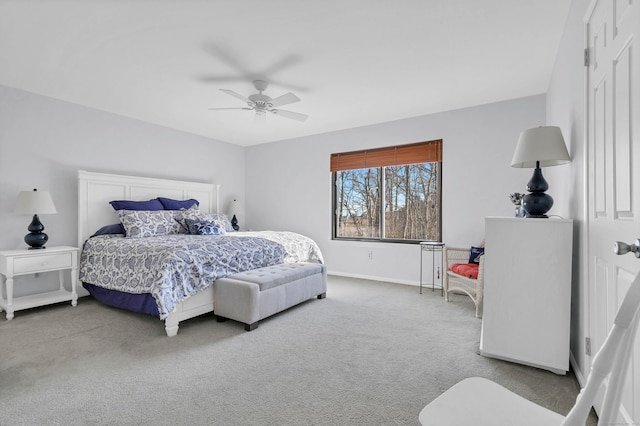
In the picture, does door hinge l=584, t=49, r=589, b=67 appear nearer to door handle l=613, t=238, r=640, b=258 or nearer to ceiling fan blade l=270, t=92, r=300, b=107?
door handle l=613, t=238, r=640, b=258

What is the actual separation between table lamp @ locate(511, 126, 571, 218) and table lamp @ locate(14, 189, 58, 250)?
4470 millimetres

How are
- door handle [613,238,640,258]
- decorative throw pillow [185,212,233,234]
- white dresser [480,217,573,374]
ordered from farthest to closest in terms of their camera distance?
decorative throw pillow [185,212,233,234], white dresser [480,217,573,374], door handle [613,238,640,258]

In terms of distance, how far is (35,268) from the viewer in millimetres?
3332

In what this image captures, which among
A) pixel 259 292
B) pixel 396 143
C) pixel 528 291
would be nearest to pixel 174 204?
pixel 259 292

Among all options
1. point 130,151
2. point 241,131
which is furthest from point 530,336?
point 130,151

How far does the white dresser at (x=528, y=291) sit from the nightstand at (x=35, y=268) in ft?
13.6

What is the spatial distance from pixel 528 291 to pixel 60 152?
5.01m

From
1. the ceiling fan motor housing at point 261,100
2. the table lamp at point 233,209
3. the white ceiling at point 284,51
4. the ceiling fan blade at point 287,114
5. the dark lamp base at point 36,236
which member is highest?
the white ceiling at point 284,51

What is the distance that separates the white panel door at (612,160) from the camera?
1.22m

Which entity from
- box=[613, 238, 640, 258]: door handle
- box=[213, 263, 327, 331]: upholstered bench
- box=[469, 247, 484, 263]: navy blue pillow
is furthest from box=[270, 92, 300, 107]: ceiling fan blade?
box=[613, 238, 640, 258]: door handle

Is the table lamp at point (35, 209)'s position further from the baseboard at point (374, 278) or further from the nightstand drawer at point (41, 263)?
the baseboard at point (374, 278)

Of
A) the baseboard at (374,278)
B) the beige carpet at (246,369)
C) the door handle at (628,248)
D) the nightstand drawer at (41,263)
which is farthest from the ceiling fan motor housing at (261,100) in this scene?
the door handle at (628,248)

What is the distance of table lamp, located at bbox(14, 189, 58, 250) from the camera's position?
333 centimetres

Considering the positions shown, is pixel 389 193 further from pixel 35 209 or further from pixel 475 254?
pixel 35 209
